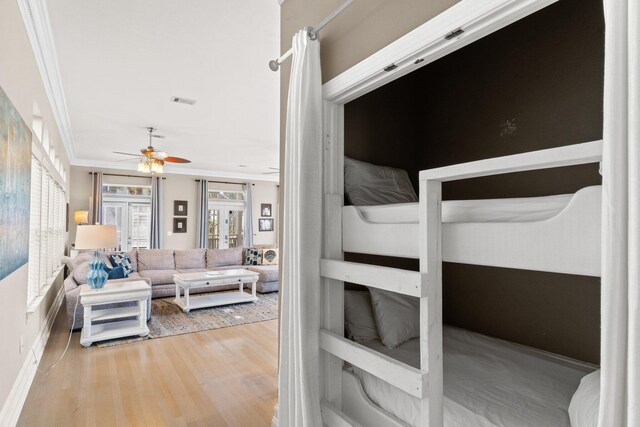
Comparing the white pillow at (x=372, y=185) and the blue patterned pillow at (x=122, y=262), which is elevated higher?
the white pillow at (x=372, y=185)

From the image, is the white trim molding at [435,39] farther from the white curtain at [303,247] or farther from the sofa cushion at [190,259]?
the sofa cushion at [190,259]

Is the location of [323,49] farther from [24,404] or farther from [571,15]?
[24,404]

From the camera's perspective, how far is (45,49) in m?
2.87

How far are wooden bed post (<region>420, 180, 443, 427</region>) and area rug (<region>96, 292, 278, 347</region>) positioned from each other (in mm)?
3916

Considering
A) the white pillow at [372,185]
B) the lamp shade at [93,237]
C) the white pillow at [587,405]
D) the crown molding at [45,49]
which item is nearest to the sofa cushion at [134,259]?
the lamp shade at [93,237]

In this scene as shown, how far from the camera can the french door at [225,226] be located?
1018cm

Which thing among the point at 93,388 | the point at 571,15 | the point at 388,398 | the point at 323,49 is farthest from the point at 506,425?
the point at 93,388

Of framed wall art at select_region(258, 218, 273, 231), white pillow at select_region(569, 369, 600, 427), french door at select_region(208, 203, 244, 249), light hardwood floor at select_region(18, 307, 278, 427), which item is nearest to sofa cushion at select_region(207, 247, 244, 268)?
french door at select_region(208, 203, 244, 249)

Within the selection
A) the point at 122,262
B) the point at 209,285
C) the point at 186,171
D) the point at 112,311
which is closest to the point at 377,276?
the point at 112,311

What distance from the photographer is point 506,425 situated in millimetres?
1229

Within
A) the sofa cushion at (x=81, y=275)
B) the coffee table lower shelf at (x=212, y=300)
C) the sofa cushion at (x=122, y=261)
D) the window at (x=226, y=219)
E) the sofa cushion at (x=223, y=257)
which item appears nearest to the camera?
the sofa cushion at (x=81, y=275)

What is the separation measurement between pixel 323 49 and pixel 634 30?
145cm

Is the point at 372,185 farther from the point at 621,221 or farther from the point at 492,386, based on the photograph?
the point at 621,221

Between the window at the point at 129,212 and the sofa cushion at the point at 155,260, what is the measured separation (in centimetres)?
210
